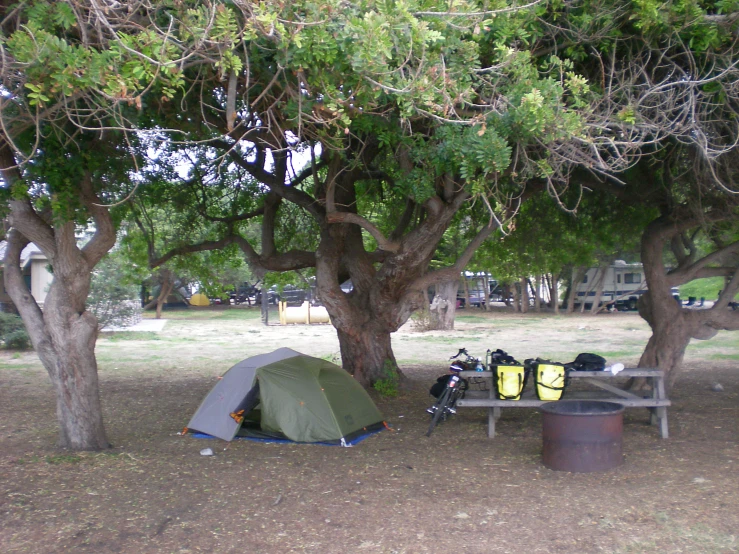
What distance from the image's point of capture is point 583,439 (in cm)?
631

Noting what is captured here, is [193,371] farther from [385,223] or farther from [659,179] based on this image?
[659,179]

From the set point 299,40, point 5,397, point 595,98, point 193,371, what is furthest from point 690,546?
point 193,371

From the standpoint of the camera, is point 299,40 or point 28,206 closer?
point 299,40

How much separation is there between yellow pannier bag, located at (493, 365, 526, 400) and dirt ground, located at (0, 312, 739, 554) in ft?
1.97

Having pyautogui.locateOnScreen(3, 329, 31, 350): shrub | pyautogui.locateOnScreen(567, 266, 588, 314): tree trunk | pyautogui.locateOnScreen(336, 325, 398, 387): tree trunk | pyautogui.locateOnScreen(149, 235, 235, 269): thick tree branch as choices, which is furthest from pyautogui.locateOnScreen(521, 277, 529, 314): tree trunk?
pyautogui.locateOnScreen(149, 235, 235, 269): thick tree branch

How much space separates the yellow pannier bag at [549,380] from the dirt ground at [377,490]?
642mm

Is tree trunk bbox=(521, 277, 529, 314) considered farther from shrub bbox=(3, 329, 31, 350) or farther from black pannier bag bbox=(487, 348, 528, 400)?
black pannier bag bbox=(487, 348, 528, 400)

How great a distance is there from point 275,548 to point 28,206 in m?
4.59

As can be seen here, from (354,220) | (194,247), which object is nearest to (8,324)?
(194,247)

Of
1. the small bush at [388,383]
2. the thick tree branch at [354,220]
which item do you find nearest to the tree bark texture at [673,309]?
the small bush at [388,383]

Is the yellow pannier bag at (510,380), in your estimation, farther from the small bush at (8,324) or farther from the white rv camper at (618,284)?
the white rv camper at (618,284)

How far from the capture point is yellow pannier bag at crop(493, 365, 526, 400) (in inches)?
294

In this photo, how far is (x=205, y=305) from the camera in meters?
41.0

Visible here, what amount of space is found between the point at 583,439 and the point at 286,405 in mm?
3463
